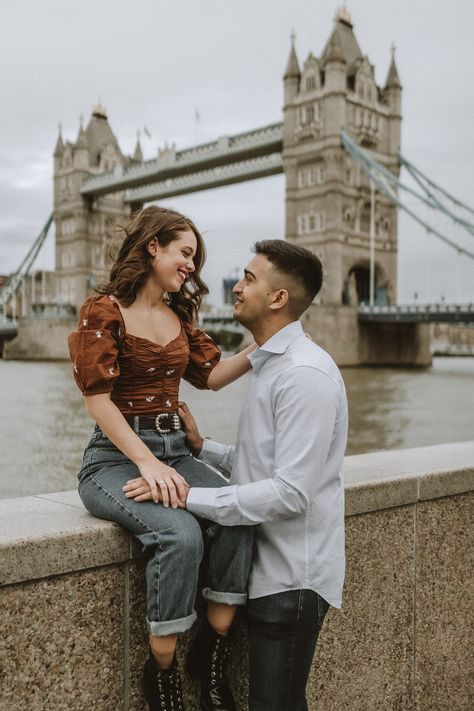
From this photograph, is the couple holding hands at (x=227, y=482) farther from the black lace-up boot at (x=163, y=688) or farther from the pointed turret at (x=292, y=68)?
the pointed turret at (x=292, y=68)

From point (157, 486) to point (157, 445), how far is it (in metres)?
0.16

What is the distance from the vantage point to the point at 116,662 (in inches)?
58.7

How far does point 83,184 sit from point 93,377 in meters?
51.3

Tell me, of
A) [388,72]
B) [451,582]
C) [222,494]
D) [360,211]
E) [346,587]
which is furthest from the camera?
[388,72]

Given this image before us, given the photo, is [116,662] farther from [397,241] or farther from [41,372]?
[397,241]

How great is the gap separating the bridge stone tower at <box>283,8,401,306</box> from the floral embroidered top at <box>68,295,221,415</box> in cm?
3419

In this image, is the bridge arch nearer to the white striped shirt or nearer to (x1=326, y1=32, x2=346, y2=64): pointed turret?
(x1=326, y1=32, x2=346, y2=64): pointed turret

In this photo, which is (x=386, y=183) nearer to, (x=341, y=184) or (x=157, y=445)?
(x=341, y=184)

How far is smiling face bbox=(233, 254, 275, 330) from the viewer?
1.55 meters

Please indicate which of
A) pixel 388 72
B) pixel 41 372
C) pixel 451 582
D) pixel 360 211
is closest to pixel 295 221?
pixel 360 211

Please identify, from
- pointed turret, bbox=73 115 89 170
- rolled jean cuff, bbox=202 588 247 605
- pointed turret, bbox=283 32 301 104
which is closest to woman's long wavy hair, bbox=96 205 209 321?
rolled jean cuff, bbox=202 588 247 605

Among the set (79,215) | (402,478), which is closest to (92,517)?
(402,478)

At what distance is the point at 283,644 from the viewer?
145cm

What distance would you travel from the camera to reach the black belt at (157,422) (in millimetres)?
1590
